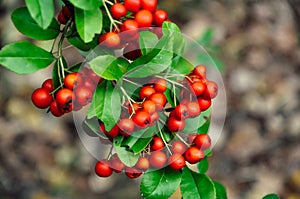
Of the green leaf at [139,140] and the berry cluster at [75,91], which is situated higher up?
the berry cluster at [75,91]

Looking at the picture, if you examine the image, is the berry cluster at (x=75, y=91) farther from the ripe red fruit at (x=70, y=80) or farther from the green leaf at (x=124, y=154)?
the green leaf at (x=124, y=154)

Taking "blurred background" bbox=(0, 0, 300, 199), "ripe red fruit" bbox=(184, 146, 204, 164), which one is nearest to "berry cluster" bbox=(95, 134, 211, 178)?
"ripe red fruit" bbox=(184, 146, 204, 164)

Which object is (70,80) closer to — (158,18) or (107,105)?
(107,105)

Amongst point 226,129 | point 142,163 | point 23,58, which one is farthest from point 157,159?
point 226,129

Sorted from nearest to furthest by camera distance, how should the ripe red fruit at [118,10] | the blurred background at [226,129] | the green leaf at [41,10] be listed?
the green leaf at [41,10]
the ripe red fruit at [118,10]
the blurred background at [226,129]

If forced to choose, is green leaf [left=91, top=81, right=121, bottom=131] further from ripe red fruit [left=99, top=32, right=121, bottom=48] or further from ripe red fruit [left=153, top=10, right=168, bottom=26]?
ripe red fruit [left=153, top=10, right=168, bottom=26]

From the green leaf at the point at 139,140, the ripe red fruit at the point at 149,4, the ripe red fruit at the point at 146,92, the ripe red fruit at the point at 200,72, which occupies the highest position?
the ripe red fruit at the point at 149,4

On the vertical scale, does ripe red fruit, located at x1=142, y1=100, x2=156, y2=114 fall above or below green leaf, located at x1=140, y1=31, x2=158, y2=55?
below

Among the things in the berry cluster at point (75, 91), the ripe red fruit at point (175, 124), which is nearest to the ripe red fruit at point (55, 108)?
the berry cluster at point (75, 91)
